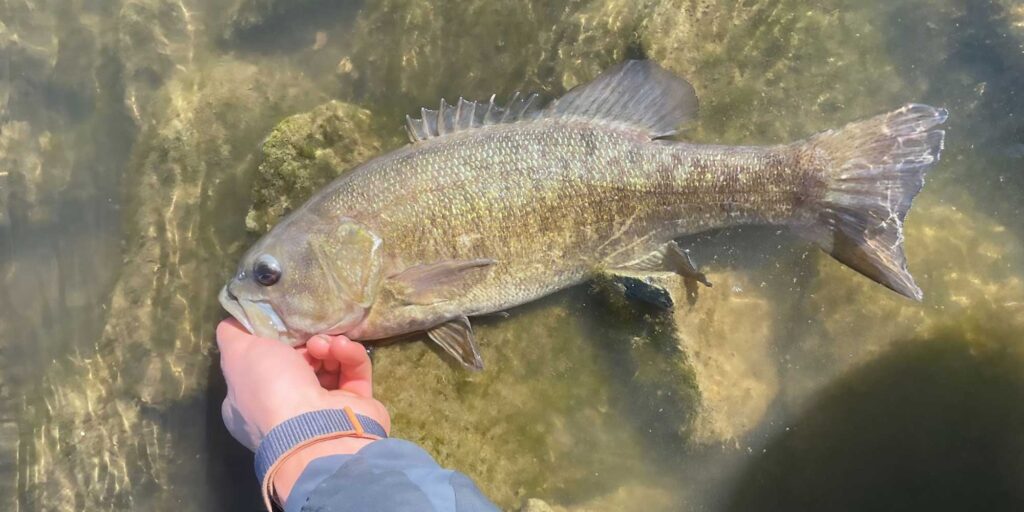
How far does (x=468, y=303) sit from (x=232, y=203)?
5.88ft

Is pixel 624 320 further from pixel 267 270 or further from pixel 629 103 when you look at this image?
pixel 267 270

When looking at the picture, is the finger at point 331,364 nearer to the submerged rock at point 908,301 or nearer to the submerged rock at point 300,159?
the submerged rock at point 300,159

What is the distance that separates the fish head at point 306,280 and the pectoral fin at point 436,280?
0.52 ft

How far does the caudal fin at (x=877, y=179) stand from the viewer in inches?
136

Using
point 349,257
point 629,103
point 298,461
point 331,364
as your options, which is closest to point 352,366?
point 331,364

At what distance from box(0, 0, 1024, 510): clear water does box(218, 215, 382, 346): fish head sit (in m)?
0.60

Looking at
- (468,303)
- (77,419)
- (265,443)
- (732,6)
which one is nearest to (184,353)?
(77,419)

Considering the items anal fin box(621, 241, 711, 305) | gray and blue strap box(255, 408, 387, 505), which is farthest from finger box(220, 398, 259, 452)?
anal fin box(621, 241, 711, 305)

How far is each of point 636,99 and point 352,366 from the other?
2252 millimetres

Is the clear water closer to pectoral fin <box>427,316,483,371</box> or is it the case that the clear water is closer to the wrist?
pectoral fin <box>427,316,483,371</box>

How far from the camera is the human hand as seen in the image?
2996 millimetres

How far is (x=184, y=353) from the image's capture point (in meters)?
4.18

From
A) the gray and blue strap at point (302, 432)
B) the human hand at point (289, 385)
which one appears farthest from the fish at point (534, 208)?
the gray and blue strap at point (302, 432)

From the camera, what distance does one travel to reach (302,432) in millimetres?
2902
